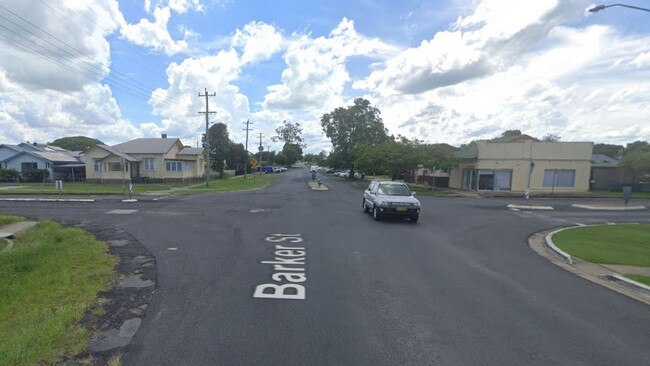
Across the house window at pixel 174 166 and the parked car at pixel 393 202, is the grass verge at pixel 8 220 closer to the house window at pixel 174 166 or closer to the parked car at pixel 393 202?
the parked car at pixel 393 202

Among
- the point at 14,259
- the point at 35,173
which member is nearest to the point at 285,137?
the point at 35,173

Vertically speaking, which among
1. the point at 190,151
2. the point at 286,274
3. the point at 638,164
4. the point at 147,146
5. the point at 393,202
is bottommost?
the point at 286,274

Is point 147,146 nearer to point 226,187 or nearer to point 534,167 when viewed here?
point 226,187

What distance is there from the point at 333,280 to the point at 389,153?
34983 mm

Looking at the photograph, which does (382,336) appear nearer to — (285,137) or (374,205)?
(374,205)

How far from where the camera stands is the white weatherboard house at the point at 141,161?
43.1m

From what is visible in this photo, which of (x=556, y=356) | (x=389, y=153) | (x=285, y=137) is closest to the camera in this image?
(x=556, y=356)

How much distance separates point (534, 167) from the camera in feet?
120

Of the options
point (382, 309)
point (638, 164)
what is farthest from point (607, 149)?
point (382, 309)

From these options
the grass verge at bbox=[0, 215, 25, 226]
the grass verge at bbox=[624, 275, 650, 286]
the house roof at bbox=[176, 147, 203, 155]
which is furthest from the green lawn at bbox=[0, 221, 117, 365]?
the house roof at bbox=[176, 147, 203, 155]

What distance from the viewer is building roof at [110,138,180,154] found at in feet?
148

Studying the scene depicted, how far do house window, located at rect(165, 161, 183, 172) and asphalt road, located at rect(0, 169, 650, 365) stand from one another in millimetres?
35809

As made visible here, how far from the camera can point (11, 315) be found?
5.26m

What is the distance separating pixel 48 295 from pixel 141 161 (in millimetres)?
42456
